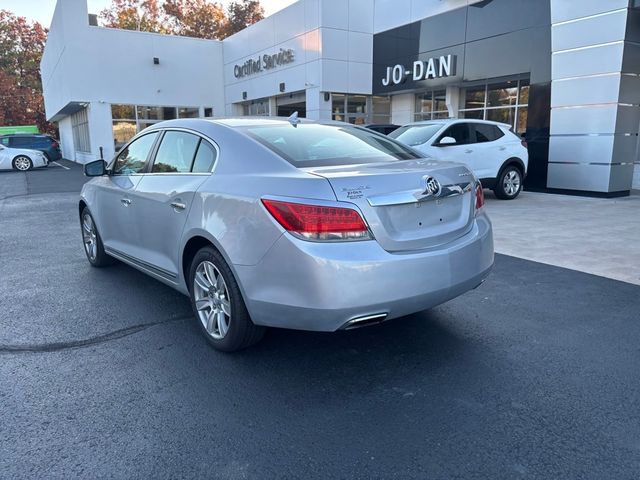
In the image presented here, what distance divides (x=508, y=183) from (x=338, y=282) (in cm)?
989

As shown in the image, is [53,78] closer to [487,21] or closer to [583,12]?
[487,21]

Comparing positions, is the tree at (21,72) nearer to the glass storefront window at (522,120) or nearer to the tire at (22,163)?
the tire at (22,163)

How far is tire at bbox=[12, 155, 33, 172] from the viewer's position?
24.1 metres

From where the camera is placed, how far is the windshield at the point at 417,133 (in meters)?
10.4

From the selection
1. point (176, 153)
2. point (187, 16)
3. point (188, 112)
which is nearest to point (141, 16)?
point (187, 16)

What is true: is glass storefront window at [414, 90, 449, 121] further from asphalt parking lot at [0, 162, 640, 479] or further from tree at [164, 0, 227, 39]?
tree at [164, 0, 227, 39]

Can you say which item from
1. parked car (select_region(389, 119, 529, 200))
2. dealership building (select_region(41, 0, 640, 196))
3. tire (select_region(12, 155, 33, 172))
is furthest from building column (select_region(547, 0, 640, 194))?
tire (select_region(12, 155, 33, 172))

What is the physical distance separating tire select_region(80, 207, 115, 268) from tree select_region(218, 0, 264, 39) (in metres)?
44.2

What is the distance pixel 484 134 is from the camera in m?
11.1

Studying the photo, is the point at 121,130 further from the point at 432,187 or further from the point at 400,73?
the point at 432,187

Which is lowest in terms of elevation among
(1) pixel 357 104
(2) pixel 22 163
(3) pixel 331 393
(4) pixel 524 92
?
(3) pixel 331 393

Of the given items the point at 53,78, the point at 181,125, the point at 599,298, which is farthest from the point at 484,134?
the point at 53,78

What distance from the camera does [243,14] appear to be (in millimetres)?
45781

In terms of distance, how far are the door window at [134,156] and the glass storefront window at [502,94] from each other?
1313 centimetres
